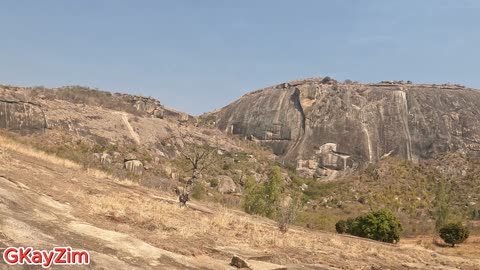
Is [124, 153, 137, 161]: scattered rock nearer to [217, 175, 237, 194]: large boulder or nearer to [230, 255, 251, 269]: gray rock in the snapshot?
[217, 175, 237, 194]: large boulder

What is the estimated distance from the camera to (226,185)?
61.9 meters

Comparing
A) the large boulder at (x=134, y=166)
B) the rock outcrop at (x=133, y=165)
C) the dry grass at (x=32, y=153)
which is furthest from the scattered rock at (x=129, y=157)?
Answer: the dry grass at (x=32, y=153)

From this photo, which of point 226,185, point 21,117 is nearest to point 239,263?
point 226,185

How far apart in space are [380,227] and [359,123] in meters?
56.2

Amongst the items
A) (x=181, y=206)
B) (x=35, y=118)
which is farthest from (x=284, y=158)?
(x=181, y=206)

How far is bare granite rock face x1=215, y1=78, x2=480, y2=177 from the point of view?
9188 cm

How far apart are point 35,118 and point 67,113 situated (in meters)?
8.14

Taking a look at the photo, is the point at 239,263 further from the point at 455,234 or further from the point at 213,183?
the point at 213,183

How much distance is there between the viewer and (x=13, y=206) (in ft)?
38.5

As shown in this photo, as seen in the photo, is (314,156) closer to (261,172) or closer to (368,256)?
(261,172)

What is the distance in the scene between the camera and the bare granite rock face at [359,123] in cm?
9188

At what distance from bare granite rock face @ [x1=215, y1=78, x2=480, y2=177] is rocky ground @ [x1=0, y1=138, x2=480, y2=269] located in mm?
71333

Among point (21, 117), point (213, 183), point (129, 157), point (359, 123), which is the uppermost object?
point (359, 123)

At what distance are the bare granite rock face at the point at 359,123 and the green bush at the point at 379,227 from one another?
46.3 metres
